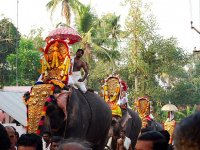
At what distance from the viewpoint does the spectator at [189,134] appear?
2.06m

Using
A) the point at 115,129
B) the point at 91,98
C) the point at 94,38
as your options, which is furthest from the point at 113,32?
the point at 91,98

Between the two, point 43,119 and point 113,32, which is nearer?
point 43,119

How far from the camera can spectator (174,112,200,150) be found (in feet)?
6.75

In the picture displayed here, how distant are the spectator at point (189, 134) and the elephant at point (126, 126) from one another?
8.62 m

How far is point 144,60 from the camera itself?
1109 inches

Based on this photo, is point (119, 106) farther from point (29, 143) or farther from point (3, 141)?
point (3, 141)

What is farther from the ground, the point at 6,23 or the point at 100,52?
the point at 6,23

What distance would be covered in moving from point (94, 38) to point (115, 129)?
55.6 ft

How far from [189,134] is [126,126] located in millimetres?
10536

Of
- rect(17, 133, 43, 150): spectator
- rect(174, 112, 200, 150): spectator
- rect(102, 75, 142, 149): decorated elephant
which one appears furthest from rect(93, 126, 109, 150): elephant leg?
rect(174, 112, 200, 150): spectator

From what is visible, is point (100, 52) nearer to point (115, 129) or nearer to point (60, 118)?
point (115, 129)

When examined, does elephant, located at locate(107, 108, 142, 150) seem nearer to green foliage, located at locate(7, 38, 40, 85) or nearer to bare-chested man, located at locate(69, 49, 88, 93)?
bare-chested man, located at locate(69, 49, 88, 93)

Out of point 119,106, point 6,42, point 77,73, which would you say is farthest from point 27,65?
point 77,73

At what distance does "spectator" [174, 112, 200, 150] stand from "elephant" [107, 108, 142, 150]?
339 inches
